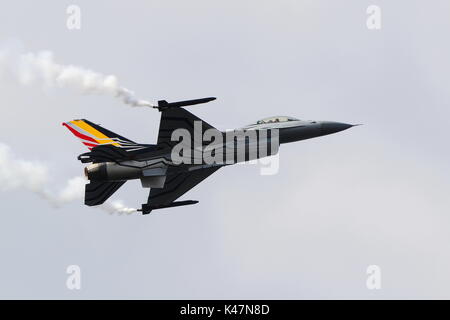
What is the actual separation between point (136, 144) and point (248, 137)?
486 centimetres

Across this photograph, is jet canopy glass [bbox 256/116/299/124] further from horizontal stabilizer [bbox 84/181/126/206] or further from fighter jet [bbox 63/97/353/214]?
horizontal stabilizer [bbox 84/181/126/206]

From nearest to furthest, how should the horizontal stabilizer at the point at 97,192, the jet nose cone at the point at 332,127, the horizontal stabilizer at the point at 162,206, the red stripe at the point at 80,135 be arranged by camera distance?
the horizontal stabilizer at the point at 97,192 → the horizontal stabilizer at the point at 162,206 → the red stripe at the point at 80,135 → the jet nose cone at the point at 332,127

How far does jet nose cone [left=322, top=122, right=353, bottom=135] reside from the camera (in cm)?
4462

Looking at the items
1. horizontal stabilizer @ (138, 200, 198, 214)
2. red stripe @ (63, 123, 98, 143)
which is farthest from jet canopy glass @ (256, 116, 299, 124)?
red stripe @ (63, 123, 98, 143)

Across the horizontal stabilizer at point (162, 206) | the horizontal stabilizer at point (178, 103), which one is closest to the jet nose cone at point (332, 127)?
the horizontal stabilizer at point (162, 206)

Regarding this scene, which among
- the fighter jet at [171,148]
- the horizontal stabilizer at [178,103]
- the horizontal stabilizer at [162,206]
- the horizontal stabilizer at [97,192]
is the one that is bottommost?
the horizontal stabilizer at [162,206]

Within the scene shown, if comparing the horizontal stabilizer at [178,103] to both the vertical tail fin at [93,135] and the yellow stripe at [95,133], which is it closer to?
the vertical tail fin at [93,135]

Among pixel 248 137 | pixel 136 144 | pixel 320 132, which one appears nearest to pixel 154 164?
pixel 136 144

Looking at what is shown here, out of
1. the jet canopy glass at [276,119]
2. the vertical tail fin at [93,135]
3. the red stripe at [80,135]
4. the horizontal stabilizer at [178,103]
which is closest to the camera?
the horizontal stabilizer at [178,103]

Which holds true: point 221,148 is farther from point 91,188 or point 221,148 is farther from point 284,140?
point 91,188

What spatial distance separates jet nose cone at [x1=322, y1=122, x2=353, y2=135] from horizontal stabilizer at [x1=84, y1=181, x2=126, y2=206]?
9.86 m

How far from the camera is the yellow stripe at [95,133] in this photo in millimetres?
43469

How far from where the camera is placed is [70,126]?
145ft

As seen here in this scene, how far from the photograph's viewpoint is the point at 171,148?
139 ft
